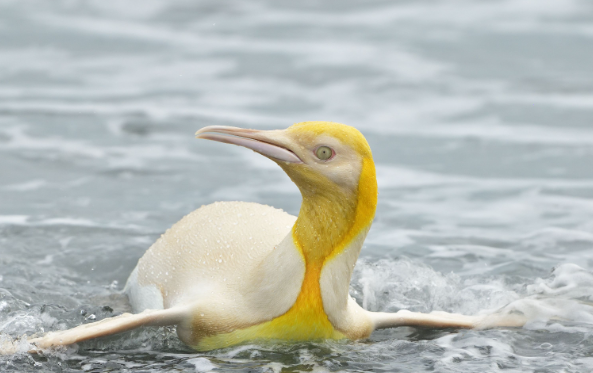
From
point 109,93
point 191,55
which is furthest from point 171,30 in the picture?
point 109,93

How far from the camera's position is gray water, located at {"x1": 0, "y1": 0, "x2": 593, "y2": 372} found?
515 centimetres

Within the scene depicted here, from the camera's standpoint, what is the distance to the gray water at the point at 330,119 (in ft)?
16.9

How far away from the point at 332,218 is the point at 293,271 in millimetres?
356

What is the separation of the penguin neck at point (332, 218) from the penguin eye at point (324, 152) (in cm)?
13

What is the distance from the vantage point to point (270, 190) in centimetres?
881

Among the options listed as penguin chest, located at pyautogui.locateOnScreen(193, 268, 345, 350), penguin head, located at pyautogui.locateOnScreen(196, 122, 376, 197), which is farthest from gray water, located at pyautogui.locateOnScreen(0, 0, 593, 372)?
penguin head, located at pyautogui.locateOnScreen(196, 122, 376, 197)

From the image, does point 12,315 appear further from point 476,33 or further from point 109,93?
point 476,33

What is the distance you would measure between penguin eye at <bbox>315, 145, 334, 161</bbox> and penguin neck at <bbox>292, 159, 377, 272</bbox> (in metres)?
0.13

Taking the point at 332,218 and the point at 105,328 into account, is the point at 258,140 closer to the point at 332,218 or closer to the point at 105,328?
the point at 332,218

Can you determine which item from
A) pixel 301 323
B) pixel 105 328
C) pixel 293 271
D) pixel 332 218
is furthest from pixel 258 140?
pixel 105 328

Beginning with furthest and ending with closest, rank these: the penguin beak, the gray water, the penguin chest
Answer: the gray water
the penguin chest
the penguin beak

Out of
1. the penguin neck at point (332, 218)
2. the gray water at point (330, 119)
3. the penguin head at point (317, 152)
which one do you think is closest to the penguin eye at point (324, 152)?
the penguin head at point (317, 152)

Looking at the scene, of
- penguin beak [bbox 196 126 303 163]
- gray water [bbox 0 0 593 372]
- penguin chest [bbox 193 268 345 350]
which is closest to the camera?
penguin beak [bbox 196 126 303 163]

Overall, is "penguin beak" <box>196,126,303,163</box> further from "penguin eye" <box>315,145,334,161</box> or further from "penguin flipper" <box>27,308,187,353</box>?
"penguin flipper" <box>27,308,187,353</box>
